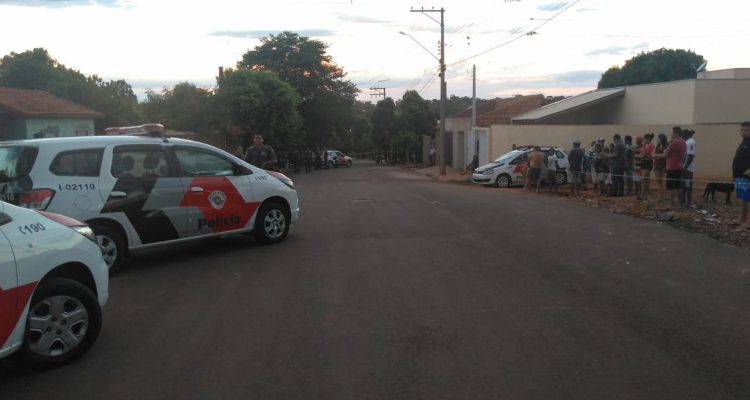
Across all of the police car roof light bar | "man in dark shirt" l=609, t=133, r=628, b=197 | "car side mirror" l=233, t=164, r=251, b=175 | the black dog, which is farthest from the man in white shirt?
the police car roof light bar

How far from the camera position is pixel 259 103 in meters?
33.9

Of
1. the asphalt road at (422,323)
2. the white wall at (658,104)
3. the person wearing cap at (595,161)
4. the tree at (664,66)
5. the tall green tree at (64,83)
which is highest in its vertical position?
the tree at (664,66)

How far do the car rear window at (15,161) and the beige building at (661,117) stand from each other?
2069cm

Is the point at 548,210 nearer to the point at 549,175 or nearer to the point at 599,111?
the point at 549,175

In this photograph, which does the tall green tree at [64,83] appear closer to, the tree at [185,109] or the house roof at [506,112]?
the tree at [185,109]

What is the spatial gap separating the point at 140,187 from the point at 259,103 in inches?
1032

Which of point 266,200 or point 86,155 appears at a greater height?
point 86,155

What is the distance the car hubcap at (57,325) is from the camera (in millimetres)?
4797

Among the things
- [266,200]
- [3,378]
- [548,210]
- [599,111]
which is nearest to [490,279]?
[266,200]

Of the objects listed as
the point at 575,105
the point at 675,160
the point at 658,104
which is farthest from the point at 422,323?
the point at 575,105

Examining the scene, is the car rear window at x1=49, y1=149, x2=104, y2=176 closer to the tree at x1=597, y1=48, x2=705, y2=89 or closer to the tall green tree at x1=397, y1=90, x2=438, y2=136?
the tall green tree at x1=397, y1=90, x2=438, y2=136

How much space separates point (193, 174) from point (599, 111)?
90.0ft

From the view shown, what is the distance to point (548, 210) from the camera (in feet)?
48.9

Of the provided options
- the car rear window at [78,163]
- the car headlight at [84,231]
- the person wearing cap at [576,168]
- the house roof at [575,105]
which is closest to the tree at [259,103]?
the house roof at [575,105]
